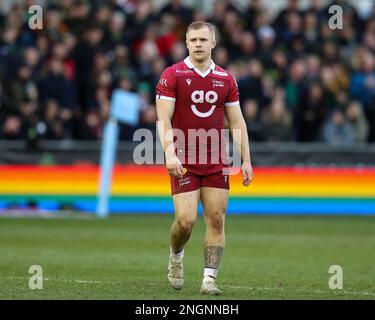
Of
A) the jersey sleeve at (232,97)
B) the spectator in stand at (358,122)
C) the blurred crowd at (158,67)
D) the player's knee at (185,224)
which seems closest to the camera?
the player's knee at (185,224)

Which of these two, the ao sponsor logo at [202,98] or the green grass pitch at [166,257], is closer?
the ao sponsor logo at [202,98]

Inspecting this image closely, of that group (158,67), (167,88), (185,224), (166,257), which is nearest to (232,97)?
(167,88)

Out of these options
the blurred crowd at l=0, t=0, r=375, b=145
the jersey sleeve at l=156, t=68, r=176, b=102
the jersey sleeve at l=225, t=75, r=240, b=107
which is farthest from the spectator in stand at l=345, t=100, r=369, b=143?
the jersey sleeve at l=156, t=68, r=176, b=102

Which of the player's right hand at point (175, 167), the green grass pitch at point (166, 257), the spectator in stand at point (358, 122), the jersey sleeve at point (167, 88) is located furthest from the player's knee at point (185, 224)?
the spectator in stand at point (358, 122)

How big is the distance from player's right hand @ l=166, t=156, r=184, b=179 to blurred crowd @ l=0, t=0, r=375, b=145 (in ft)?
41.1

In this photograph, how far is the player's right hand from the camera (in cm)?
1031

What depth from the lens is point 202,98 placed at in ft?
35.2

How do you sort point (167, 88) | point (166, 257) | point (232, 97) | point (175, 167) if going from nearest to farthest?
point (175, 167) < point (167, 88) < point (232, 97) < point (166, 257)

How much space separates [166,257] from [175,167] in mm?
4616

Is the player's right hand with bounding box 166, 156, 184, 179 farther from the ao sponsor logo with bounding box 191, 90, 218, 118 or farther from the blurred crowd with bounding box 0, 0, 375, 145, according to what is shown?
the blurred crowd with bounding box 0, 0, 375, 145

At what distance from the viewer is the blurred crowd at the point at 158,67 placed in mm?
23156

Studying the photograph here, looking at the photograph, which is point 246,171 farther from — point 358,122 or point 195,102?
point 358,122

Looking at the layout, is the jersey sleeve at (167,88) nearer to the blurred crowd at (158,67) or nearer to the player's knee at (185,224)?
the player's knee at (185,224)

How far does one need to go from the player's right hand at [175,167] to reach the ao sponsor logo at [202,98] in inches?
25.2
